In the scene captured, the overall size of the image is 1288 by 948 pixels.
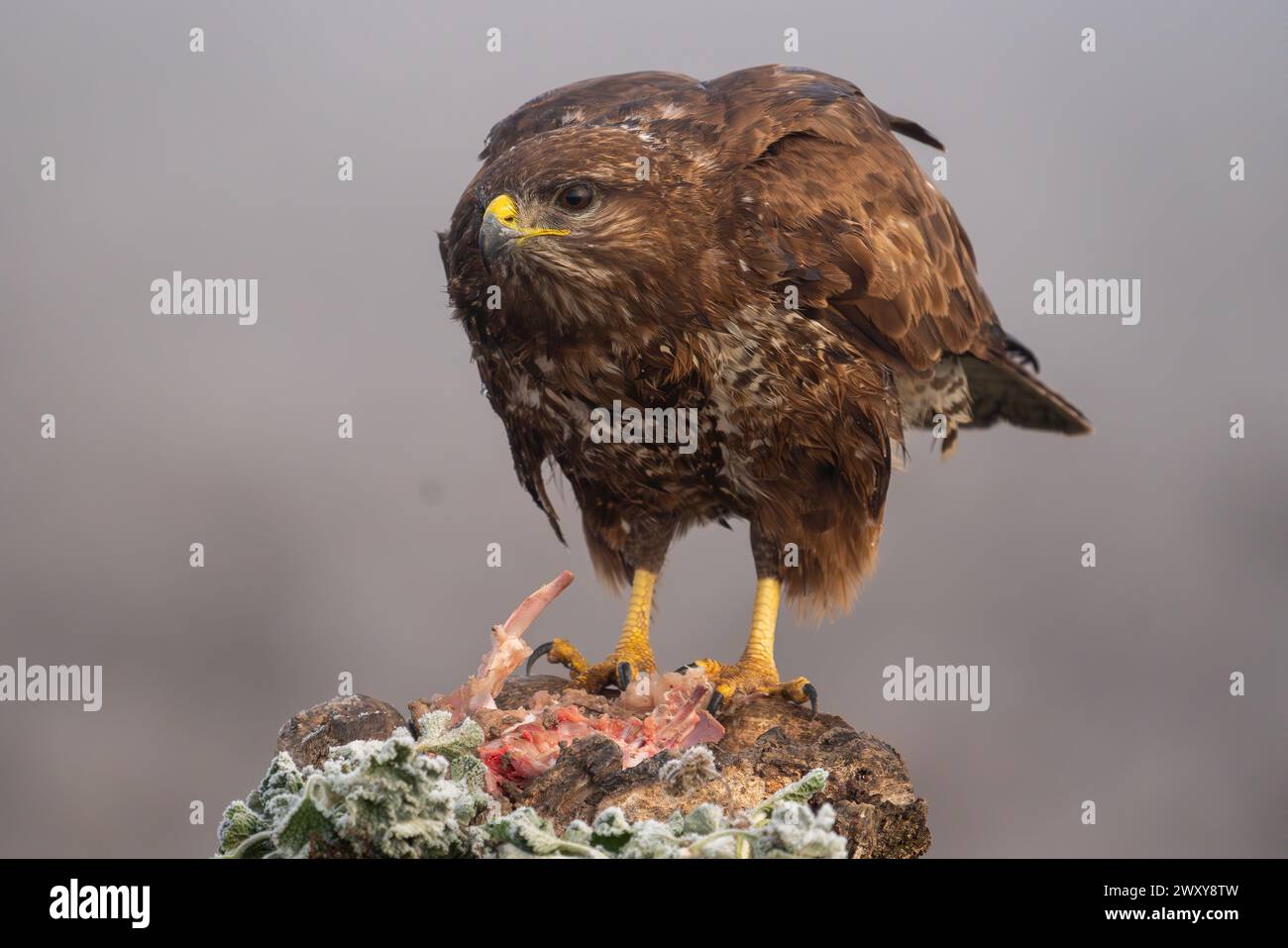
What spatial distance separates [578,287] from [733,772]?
120 cm

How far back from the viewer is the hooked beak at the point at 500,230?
127 inches

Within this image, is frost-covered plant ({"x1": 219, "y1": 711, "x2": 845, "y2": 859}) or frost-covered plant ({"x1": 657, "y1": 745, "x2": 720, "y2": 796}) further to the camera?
frost-covered plant ({"x1": 657, "y1": 745, "x2": 720, "y2": 796})

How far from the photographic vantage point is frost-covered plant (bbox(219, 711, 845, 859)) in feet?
6.72

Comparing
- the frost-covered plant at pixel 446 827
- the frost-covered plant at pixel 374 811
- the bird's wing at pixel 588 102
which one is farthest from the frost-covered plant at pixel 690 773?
the bird's wing at pixel 588 102

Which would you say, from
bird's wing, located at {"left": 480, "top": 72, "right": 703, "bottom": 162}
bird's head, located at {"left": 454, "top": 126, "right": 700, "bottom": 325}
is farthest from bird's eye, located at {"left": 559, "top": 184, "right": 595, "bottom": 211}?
bird's wing, located at {"left": 480, "top": 72, "right": 703, "bottom": 162}

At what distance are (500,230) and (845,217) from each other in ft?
3.15

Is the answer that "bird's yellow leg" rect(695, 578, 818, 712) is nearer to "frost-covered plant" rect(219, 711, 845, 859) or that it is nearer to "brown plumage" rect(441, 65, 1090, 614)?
"brown plumage" rect(441, 65, 1090, 614)

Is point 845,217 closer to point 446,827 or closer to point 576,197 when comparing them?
point 576,197

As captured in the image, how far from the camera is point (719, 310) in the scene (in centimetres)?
346

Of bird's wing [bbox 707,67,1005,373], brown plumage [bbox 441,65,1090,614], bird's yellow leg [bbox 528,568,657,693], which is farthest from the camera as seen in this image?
bird's yellow leg [bbox 528,568,657,693]

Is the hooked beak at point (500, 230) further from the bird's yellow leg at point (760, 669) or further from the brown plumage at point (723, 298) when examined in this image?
the bird's yellow leg at point (760, 669)

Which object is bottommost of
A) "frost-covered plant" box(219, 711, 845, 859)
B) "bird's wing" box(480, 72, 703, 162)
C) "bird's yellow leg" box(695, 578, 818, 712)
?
"frost-covered plant" box(219, 711, 845, 859)

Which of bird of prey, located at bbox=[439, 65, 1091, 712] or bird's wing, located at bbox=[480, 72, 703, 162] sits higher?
bird's wing, located at bbox=[480, 72, 703, 162]

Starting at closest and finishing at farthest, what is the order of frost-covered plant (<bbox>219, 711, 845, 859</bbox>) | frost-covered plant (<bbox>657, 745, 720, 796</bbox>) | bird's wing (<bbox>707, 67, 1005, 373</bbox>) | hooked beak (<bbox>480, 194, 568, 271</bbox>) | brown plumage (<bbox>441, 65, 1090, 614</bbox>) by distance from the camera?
frost-covered plant (<bbox>219, 711, 845, 859</bbox>)
frost-covered plant (<bbox>657, 745, 720, 796</bbox>)
hooked beak (<bbox>480, 194, 568, 271</bbox>)
brown plumage (<bbox>441, 65, 1090, 614</bbox>)
bird's wing (<bbox>707, 67, 1005, 373</bbox>)
